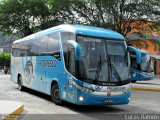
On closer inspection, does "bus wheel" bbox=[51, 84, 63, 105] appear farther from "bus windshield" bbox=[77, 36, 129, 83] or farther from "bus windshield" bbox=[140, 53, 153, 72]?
"bus windshield" bbox=[140, 53, 153, 72]

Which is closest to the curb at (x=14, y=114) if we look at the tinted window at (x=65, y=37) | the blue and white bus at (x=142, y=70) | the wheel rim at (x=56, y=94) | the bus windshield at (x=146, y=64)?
the wheel rim at (x=56, y=94)

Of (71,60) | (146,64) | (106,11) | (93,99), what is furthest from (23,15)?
(93,99)

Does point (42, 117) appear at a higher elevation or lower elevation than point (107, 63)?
lower

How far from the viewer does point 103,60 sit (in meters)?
13.5

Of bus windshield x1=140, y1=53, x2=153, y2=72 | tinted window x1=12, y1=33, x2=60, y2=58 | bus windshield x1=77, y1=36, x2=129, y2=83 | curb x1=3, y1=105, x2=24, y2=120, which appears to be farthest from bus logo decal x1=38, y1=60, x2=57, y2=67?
bus windshield x1=140, y1=53, x2=153, y2=72

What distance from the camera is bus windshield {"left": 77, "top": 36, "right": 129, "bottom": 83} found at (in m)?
13.2

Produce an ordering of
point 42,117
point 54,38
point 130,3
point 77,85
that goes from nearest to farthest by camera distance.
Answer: point 42,117, point 77,85, point 54,38, point 130,3

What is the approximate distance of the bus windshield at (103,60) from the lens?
13.2 m

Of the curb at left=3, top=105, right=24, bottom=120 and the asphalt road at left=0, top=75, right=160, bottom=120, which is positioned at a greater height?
the curb at left=3, top=105, right=24, bottom=120

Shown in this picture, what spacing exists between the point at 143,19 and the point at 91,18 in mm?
6145

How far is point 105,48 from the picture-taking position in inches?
542

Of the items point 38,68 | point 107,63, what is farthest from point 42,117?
point 38,68

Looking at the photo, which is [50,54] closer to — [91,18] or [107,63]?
[107,63]

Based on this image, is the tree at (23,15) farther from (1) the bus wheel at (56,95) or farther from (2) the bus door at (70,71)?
(2) the bus door at (70,71)
